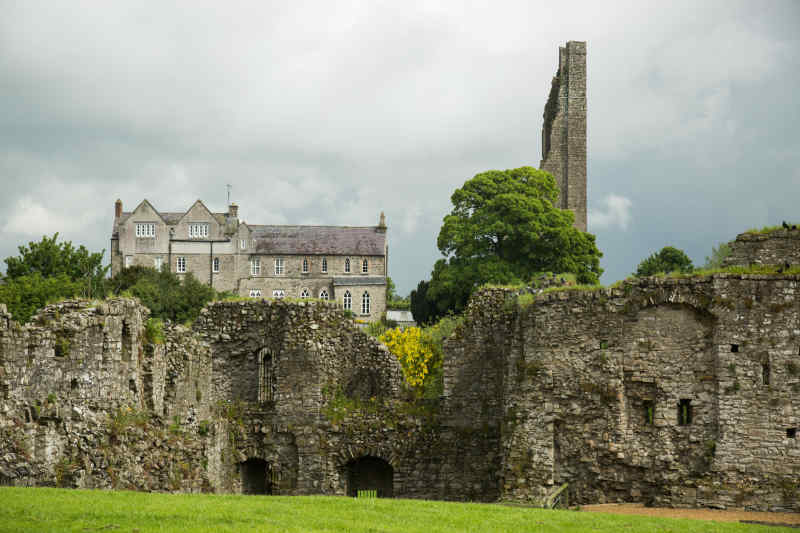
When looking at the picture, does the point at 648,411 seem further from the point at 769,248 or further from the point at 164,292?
the point at 164,292

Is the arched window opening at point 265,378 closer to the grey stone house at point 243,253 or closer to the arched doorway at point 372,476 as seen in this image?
the arched doorway at point 372,476

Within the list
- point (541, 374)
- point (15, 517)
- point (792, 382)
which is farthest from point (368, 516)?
point (792, 382)

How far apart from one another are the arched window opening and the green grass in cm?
798

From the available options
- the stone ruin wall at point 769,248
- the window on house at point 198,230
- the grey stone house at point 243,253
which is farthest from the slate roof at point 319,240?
the stone ruin wall at point 769,248

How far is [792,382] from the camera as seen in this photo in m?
17.9

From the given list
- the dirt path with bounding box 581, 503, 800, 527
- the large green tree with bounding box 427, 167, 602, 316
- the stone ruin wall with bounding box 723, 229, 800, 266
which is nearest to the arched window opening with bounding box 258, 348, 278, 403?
the dirt path with bounding box 581, 503, 800, 527

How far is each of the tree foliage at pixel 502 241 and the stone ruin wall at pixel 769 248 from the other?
24217 millimetres

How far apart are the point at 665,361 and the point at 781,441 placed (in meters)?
2.79

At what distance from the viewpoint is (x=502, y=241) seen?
4697 centimetres

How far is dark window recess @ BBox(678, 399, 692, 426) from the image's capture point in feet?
61.6

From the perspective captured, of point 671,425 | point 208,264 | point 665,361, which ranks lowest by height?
point 671,425

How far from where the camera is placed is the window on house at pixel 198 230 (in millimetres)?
84938

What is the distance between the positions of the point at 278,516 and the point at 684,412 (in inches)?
383

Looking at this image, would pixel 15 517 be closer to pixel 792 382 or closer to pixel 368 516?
pixel 368 516
